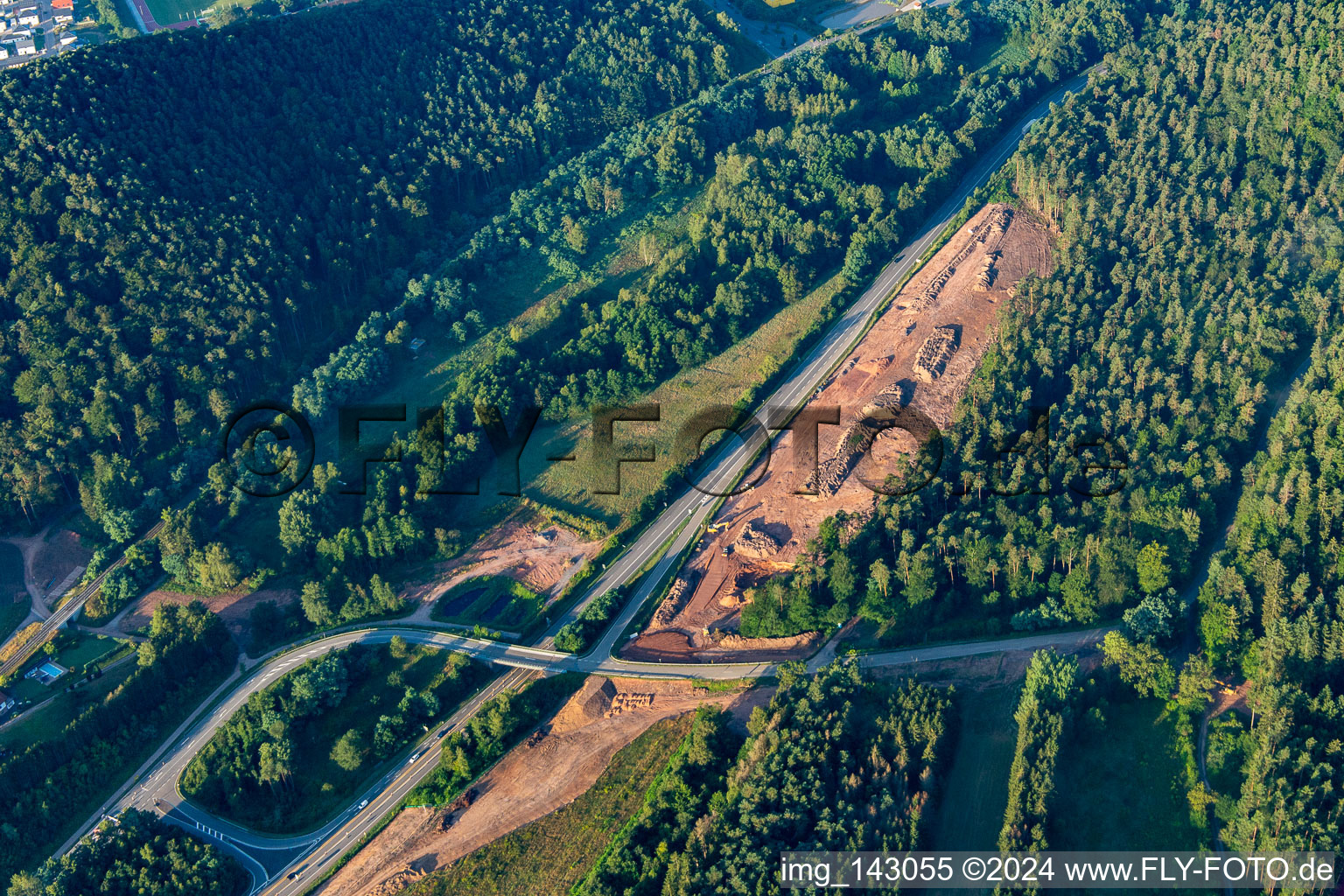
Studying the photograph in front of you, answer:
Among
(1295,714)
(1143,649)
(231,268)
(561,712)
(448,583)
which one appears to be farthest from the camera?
(231,268)

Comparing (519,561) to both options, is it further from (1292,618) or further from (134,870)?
(1292,618)

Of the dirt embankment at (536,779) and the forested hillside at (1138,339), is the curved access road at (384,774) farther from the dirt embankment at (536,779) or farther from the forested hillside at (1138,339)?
the forested hillside at (1138,339)

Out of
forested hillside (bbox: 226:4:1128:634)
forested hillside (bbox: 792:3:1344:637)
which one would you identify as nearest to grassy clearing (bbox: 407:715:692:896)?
forested hillside (bbox: 792:3:1344:637)

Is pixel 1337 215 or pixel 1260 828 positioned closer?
pixel 1260 828

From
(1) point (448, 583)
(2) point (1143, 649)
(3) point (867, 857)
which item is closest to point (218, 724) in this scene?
(1) point (448, 583)

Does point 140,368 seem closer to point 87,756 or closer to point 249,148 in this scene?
point 249,148

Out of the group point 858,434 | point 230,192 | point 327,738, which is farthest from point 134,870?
point 230,192

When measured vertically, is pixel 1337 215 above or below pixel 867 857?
above

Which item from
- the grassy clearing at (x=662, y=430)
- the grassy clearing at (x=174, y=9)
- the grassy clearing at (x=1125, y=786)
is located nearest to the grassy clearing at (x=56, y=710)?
the grassy clearing at (x=662, y=430)

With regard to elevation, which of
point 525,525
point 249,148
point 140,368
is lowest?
point 525,525
